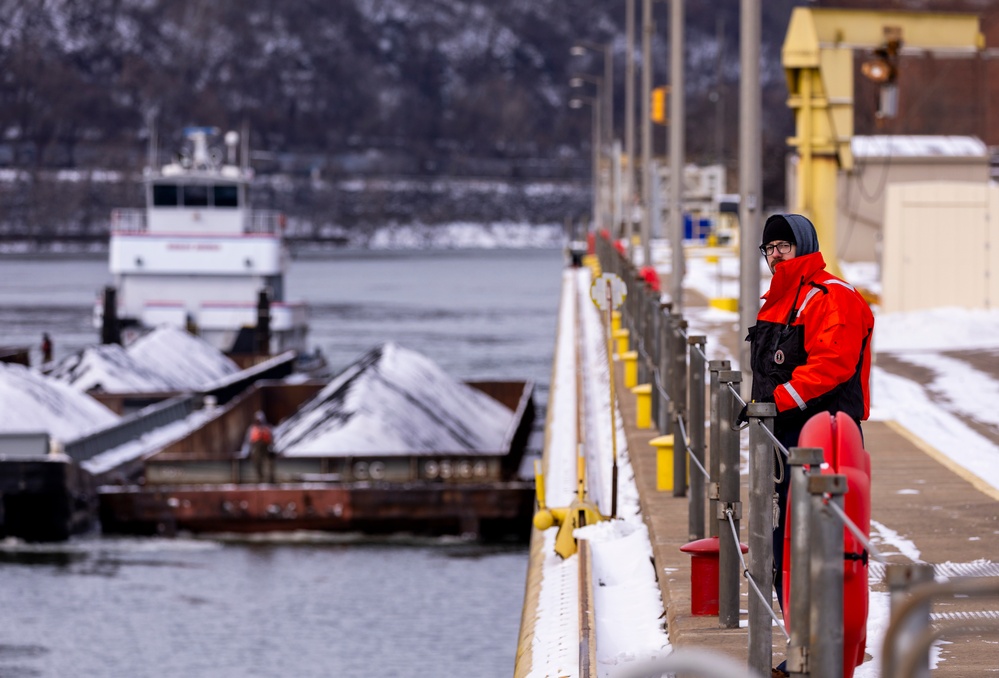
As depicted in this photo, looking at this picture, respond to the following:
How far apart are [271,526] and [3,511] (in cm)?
418

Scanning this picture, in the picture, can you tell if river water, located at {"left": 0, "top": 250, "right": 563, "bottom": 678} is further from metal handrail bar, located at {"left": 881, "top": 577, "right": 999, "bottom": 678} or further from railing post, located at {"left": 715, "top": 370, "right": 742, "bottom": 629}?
metal handrail bar, located at {"left": 881, "top": 577, "right": 999, "bottom": 678}

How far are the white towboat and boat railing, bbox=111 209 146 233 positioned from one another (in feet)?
0.15

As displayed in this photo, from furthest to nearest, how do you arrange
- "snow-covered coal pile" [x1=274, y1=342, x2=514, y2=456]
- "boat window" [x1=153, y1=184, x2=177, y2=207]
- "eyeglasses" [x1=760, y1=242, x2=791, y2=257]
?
1. "boat window" [x1=153, y1=184, x2=177, y2=207]
2. "snow-covered coal pile" [x1=274, y1=342, x2=514, y2=456]
3. "eyeglasses" [x1=760, y1=242, x2=791, y2=257]

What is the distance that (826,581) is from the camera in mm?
4836

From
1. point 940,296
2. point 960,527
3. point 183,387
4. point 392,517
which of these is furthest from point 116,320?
point 960,527

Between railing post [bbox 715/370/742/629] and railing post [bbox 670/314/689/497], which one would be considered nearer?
railing post [bbox 715/370/742/629]

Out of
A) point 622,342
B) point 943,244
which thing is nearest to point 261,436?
point 622,342

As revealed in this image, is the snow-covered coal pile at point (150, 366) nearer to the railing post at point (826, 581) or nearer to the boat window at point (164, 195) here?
the boat window at point (164, 195)

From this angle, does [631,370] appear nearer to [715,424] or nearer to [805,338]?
[715,424]

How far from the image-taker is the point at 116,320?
45125 mm

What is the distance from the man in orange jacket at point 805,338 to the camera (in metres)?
6.25

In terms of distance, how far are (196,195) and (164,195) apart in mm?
1037

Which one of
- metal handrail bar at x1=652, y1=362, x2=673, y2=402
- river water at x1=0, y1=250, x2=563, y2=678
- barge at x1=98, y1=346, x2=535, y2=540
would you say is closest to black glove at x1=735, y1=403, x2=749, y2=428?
metal handrail bar at x1=652, y1=362, x2=673, y2=402

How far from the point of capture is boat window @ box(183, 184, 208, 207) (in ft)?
170
